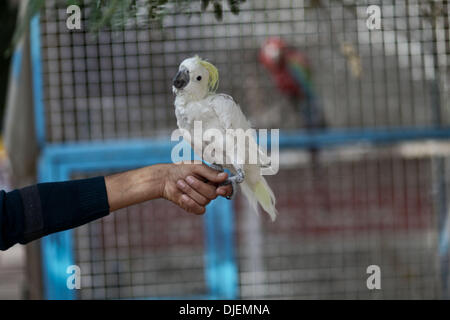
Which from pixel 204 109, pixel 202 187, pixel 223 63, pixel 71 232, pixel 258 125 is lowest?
pixel 71 232

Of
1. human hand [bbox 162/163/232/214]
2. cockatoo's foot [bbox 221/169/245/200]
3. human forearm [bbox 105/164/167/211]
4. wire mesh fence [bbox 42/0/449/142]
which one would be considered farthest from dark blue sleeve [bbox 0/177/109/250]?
wire mesh fence [bbox 42/0/449/142]

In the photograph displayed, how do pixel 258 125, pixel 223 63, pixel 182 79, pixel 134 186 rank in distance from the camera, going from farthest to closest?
pixel 258 125 → pixel 223 63 → pixel 134 186 → pixel 182 79

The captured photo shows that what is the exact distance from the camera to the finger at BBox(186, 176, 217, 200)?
982 millimetres

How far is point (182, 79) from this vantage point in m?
0.92

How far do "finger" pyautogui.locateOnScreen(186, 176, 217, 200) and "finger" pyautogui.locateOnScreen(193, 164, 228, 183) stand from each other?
13mm

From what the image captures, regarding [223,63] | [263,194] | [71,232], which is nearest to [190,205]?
[263,194]

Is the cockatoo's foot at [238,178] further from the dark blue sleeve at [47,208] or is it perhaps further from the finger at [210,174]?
the dark blue sleeve at [47,208]

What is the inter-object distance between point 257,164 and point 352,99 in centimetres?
141

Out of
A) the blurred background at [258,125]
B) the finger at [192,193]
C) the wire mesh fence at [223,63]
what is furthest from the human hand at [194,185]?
the wire mesh fence at [223,63]

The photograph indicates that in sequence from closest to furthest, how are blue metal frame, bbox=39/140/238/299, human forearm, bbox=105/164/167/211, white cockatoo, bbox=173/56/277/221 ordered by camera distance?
1. white cockatoo, bbox=173/56/277/221
2. human forearm, bbox=105/164/167/211
3. blue metal frame, bbox=39/140/238/299

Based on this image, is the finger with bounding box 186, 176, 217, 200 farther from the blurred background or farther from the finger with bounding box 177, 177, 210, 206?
the blurred background

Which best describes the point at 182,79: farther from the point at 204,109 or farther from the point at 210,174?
the point at 210,174

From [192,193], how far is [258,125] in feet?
5.90
